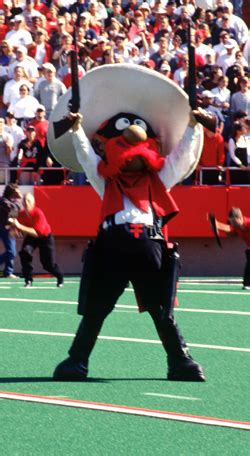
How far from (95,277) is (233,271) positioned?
473 inches

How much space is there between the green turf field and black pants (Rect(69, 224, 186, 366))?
1.05 ft

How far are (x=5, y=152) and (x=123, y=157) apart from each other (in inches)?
450

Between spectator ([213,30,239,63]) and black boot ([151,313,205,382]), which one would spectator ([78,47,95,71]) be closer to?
spectator ([213,30,239,63])

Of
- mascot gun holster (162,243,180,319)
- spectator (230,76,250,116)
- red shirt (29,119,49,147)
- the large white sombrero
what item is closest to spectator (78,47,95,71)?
red shirt (29,119,49,147)

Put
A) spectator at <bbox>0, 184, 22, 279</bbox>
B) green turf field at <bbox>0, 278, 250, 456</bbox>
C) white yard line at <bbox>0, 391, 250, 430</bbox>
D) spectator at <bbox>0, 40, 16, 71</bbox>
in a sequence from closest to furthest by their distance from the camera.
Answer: green turf field at <bbox>0, 278, 250, 456</bbox> → white yard line at <bbox>0, 391, 250, 430</bbox> → spectator at <bbox>0, 184, 22, 279</bbox> → spectator at <bbox>0, 40, 16, 71</bbox>

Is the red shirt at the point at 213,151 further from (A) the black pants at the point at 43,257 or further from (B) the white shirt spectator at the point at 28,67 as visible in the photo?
(B) the white shirt spectator at the point at 28,67

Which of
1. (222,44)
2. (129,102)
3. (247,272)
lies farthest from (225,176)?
(129,102)

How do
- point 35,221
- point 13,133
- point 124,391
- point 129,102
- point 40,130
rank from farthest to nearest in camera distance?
point 13,133 → point 40,130 → point 35,221 → point 129,102 → point 124,391

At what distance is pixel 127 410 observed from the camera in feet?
31.9

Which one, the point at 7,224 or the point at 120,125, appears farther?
the point at 7,224

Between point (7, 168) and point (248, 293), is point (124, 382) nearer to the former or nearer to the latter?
point (248, 293)

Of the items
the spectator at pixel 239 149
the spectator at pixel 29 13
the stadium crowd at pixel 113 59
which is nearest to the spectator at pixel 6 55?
the stadium crowd at pixel 113 59

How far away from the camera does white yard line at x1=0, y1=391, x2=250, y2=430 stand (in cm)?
924

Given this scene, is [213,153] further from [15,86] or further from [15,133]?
[15,86]
